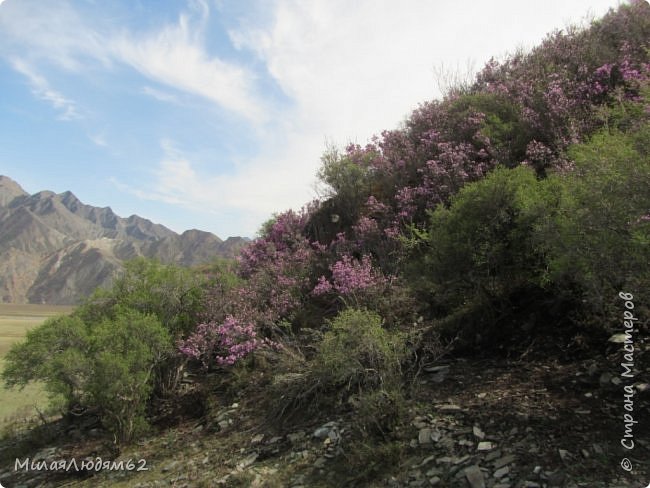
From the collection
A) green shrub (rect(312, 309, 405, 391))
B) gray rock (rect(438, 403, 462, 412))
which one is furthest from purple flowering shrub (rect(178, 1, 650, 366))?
gray rock (rect(438, 403, 462, 412))

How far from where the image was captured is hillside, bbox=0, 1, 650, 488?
14.4 feet

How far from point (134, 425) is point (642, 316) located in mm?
8082

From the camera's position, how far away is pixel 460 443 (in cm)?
465

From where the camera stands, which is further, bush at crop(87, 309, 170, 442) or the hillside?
bush at crop(87, 309, 170, 442)

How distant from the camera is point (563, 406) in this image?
4.64m

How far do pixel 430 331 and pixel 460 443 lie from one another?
267cm

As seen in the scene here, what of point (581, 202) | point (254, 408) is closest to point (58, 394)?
point (254, 408)

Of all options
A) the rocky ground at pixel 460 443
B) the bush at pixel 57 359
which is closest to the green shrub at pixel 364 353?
the rocky ground at pixel 460 443

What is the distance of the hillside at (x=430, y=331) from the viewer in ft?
14.4

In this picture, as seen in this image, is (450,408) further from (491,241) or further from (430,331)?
(491,241)

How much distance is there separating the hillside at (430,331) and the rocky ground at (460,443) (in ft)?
0.08

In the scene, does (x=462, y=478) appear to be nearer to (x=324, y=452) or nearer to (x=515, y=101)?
(x=324, y=452)

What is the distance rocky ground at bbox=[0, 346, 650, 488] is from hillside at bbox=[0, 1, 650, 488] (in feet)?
0.08

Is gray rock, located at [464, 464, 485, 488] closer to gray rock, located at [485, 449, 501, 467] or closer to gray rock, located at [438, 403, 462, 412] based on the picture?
gray rock, located at [485, 449, 501, 467]
